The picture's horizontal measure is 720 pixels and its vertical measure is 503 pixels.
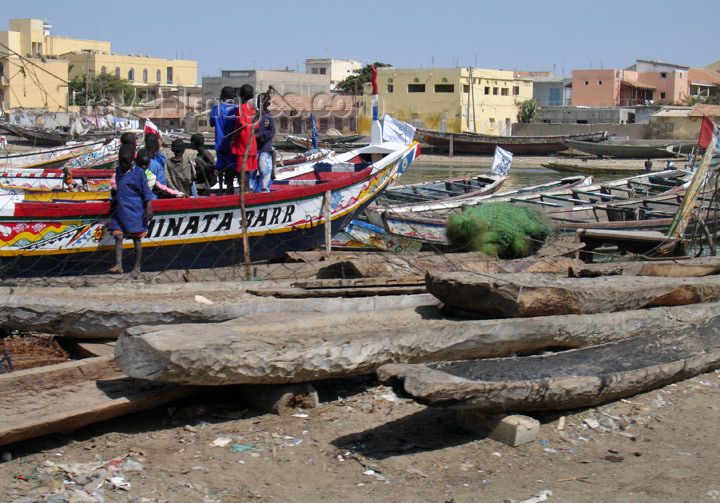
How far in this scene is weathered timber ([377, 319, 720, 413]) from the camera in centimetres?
416

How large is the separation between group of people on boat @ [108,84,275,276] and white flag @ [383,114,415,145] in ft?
11.3

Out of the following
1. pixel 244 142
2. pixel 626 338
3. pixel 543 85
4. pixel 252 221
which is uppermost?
pixel 543 85

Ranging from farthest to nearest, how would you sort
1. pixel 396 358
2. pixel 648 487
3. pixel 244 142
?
pixel 244 142 < pixel 396 358 < pixel 648 487

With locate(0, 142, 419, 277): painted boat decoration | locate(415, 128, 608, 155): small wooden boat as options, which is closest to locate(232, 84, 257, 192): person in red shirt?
locate(0, 142, 419, 277): painted boat decoration

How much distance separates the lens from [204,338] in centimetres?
434

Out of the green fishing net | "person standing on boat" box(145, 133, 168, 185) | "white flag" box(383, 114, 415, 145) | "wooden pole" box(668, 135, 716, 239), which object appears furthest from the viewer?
"white flag" box(383, 114, 415, 145)

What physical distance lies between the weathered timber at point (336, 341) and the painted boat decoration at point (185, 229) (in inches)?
143

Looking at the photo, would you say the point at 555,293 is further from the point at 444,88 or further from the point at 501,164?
the point at 444,88

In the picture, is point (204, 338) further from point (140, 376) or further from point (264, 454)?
point (264, 454)

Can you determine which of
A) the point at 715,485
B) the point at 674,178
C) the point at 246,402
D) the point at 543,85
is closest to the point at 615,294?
the point at 715,485

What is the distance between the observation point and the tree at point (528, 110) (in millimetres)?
48531

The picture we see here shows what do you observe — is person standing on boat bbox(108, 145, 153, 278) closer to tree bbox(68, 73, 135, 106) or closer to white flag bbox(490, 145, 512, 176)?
white flag bbox(490, 145, 512, 176)

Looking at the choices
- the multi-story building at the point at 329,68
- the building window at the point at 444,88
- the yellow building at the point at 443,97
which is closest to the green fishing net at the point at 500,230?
the yellow building at the point at 443,97

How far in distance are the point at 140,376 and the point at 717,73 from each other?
67143mm
